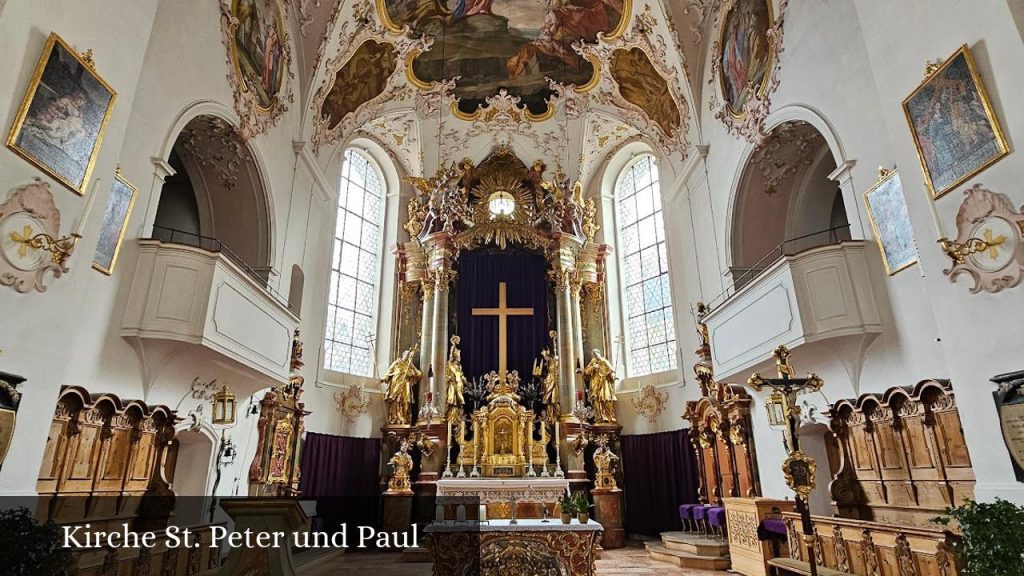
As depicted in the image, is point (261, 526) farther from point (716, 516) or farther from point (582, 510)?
point (716, 516)

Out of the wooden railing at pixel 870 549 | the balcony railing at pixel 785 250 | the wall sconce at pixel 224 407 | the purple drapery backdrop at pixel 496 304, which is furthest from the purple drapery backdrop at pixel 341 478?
the balcony railing at pixel 785 250

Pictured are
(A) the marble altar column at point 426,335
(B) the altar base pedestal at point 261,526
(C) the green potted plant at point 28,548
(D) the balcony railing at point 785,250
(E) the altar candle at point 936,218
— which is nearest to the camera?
(B) the altar base pedestal at point 261,526

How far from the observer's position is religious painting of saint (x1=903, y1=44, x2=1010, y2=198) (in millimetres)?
5141

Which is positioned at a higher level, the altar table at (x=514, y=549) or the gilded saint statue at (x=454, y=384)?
the gilded saint statue at (x=454, y=384)

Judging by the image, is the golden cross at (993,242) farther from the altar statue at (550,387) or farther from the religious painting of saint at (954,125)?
the altar statue at (550,387)

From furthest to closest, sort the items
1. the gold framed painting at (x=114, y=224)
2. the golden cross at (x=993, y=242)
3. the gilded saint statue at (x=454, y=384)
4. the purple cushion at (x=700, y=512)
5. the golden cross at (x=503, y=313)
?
the golden cross at (x=503, y=313) → the gilded saint statue at (x=454, y=384) → the purple cushion at (x=700, y=512) → the gold framed painting at (x=114, y=224) → the golden cross at (x=993, y=242)

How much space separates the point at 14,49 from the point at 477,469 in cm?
1072

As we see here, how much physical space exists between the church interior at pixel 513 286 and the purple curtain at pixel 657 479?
0.26 ft

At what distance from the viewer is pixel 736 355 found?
9273 millimetres

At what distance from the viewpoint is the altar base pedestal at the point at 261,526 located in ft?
11.7

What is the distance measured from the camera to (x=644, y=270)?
1549 centimetres

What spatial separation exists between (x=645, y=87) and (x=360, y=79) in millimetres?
6830

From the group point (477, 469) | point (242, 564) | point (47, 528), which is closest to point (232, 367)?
point (47, 528)

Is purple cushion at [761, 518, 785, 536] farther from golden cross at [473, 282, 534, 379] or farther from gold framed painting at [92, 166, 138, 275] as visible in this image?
gold framed painting at [92, 166, 138, 275]
